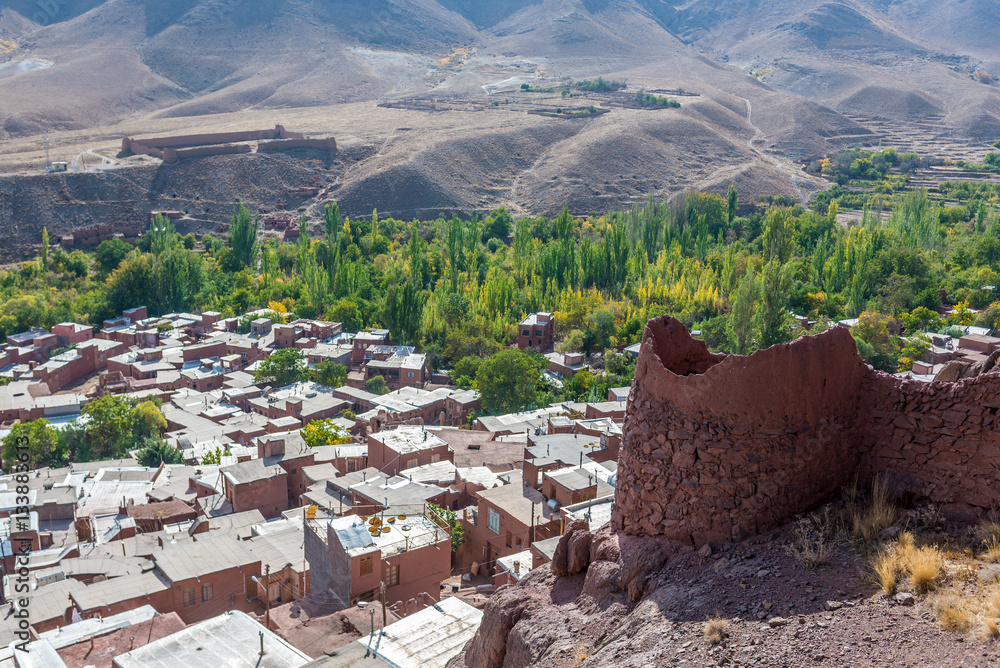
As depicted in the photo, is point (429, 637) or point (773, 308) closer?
point (429, 637)

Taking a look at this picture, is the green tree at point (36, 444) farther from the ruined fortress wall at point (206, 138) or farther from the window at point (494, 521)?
the ruined fortress wall at point (206, 138)

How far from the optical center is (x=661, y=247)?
55.7 metres

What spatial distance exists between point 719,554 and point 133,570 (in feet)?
45.1

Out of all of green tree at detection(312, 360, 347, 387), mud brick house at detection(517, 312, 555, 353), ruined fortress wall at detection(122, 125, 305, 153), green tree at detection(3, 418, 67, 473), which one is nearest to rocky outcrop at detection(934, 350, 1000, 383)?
green tree at detection(3, 418, 67, 473)

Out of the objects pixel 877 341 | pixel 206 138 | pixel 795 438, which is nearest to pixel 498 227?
pixel 206 138

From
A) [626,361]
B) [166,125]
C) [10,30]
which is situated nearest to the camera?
[626,361]

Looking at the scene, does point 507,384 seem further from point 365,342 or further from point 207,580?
point 207,580

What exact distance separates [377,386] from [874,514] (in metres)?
29.4

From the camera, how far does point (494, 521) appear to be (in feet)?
58.9

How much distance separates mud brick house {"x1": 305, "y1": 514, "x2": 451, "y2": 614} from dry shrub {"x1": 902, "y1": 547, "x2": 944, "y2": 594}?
9.99 meters

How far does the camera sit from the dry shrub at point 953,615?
4.88 m

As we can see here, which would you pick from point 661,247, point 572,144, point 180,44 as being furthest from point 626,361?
point 180,44

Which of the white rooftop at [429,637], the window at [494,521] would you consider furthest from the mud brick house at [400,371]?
the white rooftop at [429,637]

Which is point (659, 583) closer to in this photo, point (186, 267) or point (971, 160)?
point (186, 267)
